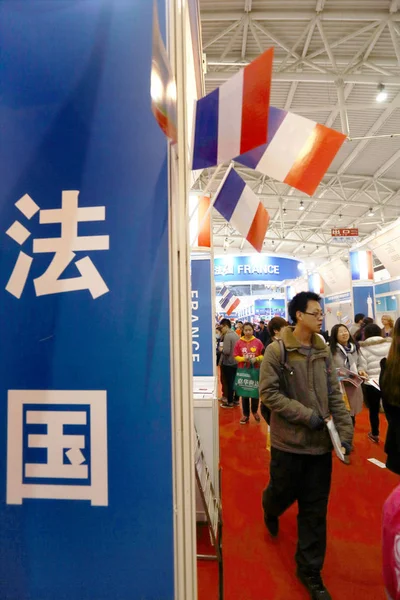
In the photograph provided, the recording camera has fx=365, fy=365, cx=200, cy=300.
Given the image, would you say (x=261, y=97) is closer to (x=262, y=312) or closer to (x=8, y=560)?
(x=8, y=560)

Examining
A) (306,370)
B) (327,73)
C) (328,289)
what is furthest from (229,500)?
(328,289)

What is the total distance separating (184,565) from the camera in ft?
3.06

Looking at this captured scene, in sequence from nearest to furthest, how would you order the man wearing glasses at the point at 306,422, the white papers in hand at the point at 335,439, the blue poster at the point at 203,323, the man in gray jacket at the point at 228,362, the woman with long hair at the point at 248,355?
the white papers in hand at the point at 335,439 < the man wearing glasses at the point at 306,422 < the blue poster at the point at 203,323 < the woman with long hair at the point at 248,355 < the man in gray jacket at the point at 228,362

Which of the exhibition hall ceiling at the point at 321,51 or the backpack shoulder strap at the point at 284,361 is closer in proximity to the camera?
the backpack shoulder strap at the point at 284,361

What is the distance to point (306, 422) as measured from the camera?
173 cm

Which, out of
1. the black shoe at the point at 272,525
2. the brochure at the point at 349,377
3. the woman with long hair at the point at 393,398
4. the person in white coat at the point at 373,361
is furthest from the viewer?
the person in white coat at the point at 373,361

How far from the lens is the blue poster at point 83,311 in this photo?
95 cm

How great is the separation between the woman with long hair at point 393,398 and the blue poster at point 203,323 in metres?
1.37

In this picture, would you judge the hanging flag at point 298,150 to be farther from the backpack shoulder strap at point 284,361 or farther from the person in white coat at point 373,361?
the person in white coat at point 373,361

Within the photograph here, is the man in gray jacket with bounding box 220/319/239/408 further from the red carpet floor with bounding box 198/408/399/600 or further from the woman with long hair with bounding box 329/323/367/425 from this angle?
the red carpet floor with bounding box 198/408/399/600

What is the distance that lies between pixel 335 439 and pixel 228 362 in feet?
13.4

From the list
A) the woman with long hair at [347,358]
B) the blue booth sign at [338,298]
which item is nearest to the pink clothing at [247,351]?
the woman with long hair at [347,358]

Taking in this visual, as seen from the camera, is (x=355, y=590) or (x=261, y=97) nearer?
(x=261, y=97)

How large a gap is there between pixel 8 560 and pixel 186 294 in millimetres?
853
